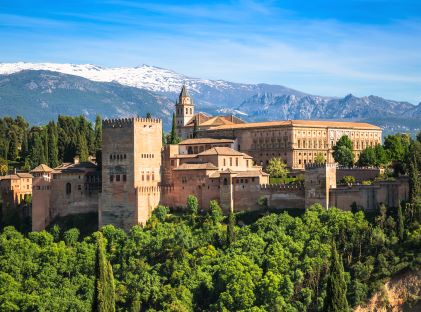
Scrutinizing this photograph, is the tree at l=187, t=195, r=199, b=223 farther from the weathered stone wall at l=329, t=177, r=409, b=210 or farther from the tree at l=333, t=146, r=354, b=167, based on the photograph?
the tree at l=333, t=146, r=354, b=167

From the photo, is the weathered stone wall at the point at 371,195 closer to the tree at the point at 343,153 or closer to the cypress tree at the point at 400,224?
Answer: the cypress tree at the point at 400,224

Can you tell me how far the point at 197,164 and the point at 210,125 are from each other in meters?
25.1

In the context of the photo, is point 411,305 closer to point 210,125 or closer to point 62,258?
point 62,258

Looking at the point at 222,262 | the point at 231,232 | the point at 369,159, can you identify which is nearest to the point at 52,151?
the point at 231,232

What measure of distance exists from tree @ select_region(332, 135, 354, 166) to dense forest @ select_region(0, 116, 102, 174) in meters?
23.6

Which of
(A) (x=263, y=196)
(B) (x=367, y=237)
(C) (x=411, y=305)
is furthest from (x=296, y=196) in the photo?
(C) (x=411, y=305)

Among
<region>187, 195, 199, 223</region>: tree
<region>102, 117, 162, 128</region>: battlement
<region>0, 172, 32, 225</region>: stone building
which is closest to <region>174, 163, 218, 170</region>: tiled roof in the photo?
<region>187, 195, 199, 223</region>: tree

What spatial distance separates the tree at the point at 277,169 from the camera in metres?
76.7

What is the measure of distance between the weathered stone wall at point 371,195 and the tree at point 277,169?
1399 cm

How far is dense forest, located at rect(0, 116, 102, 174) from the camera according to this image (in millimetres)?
85750

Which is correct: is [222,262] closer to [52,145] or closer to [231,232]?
[231,232]

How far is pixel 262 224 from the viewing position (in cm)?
6219

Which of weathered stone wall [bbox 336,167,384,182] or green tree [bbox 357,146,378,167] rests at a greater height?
green tree [bbox 357,146,378,167]

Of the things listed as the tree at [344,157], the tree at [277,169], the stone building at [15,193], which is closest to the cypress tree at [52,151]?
the stone building at [15,193]
